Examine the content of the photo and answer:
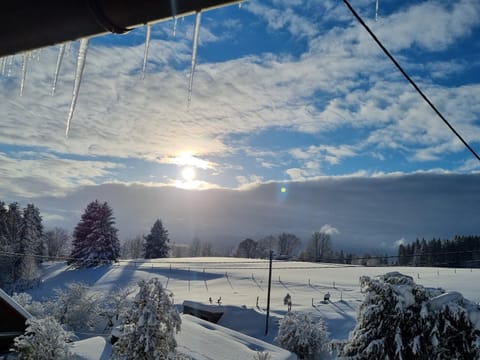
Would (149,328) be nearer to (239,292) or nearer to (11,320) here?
(11,320)

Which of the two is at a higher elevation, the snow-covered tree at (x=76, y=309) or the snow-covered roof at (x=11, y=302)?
the snow-covered roof at (x=11, y=302)

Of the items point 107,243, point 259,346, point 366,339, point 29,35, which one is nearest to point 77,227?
point 107,243

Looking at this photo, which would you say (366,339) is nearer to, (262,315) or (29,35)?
(29,35)

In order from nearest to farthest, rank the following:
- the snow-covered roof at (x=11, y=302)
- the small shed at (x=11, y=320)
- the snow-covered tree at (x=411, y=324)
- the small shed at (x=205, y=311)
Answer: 1. the snow-covered tree at (x=411, y=324)
2. the snow-covered roof at (x=11, y=302)
3. the small shed at (x=11, y=320)
4. the small shed at (x=205, y=311)

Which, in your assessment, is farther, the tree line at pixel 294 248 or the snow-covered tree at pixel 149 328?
the tree line at pixel 294 248

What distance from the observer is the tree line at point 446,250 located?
8456cm

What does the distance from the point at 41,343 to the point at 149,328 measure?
3.45 m

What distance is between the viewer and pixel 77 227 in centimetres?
6156

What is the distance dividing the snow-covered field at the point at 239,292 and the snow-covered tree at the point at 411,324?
8.57 metres

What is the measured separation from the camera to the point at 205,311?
3547 centimetres

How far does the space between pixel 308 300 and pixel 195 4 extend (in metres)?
44.3

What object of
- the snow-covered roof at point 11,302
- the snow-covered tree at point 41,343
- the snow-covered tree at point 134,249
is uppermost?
the snow-covered roof at point 11,302

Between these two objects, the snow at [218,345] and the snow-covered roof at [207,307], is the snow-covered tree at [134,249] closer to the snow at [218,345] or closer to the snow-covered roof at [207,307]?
the snow-covered roof at [207,307]

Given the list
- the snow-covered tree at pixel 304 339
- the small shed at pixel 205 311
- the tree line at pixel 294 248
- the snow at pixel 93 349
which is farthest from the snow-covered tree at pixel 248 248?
the snow at pixel 93 349
